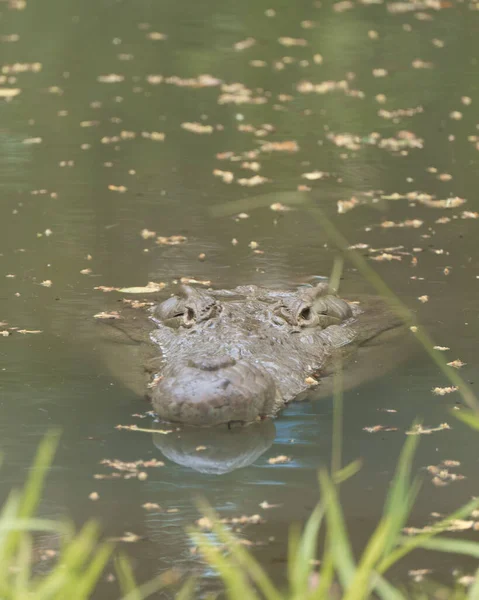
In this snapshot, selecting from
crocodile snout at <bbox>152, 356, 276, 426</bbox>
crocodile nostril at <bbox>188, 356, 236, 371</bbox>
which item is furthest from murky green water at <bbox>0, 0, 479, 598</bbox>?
crocodile nostril at <bbox>188, 356, 236, 371</bbox>

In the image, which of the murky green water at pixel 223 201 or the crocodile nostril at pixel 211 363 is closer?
the murky green water at pixel 223 201

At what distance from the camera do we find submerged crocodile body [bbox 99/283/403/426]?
5180 millimetres

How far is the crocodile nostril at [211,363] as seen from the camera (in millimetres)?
5195

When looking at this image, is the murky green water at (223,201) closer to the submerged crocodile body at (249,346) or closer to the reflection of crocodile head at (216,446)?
the reflection of crocodile head at (216,446)

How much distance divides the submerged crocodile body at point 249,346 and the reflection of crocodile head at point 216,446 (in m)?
0.06

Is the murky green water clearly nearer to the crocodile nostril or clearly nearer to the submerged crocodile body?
the submerged crocodile body

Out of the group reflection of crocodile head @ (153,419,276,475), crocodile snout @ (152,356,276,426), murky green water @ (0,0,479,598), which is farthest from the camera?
crocodile snout @ (152,356,276,426)

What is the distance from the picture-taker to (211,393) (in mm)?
5129

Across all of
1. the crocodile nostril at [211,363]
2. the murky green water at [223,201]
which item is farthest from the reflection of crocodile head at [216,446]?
the crocodile nostril at [211,363]

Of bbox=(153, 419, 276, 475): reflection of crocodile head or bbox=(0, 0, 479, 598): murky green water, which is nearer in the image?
bbox=(0, 0, 479, 598): murky green water

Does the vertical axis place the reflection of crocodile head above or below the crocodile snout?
below

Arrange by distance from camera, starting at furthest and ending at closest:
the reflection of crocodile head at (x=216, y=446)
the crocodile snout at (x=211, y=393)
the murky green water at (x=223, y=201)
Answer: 1. the crocodile snout at (x=211, y=393)
2. the reflection of crocodile head at (x=216, y=446)
3. the murky green water at (x=223, y=201)

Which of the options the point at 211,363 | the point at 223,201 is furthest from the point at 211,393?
the point at 223,201

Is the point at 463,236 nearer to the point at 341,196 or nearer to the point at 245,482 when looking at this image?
the point at 341,196
